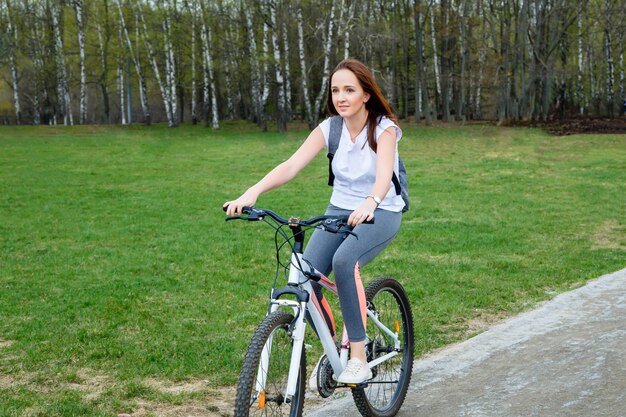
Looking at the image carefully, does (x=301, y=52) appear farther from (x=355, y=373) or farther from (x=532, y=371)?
(x=355, y=373)

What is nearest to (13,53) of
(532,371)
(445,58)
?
(445,58)

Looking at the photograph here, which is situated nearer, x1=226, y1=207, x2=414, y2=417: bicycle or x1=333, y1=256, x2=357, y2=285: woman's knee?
x1=226, y1=207, x2=414, y2=417: bicycle

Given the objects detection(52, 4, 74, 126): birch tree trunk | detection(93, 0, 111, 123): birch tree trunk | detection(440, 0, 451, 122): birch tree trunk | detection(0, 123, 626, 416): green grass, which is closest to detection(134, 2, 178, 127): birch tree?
detection(93, 0, 111, 123): birch tree trunk

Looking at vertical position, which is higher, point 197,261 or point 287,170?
point 287,170

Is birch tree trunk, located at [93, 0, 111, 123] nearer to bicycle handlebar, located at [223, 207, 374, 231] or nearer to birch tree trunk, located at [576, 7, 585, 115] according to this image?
birch tree trunk, located at [576, 7, 585, 115]

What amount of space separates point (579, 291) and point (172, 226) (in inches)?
298

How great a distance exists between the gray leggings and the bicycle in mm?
79

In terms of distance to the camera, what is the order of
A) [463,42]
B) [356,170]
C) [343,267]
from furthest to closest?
[463,42], [356,170], [343,267]

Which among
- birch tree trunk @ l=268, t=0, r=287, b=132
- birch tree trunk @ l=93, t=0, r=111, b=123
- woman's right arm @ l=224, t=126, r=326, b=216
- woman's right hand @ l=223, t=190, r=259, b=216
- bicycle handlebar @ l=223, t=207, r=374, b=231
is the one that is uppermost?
birch tree trunk @ l=93, t=0, r=111, b=123

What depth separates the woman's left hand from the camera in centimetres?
351

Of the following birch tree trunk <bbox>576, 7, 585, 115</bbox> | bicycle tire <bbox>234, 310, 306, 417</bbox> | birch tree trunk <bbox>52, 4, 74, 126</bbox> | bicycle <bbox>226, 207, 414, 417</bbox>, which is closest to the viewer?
bicycle tire <bbox>234, 310, 306, 417</bbox>

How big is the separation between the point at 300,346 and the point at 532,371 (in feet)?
7.46

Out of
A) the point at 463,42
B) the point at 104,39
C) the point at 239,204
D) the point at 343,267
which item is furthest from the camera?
the point at 104,39

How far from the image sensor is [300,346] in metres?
3.56
